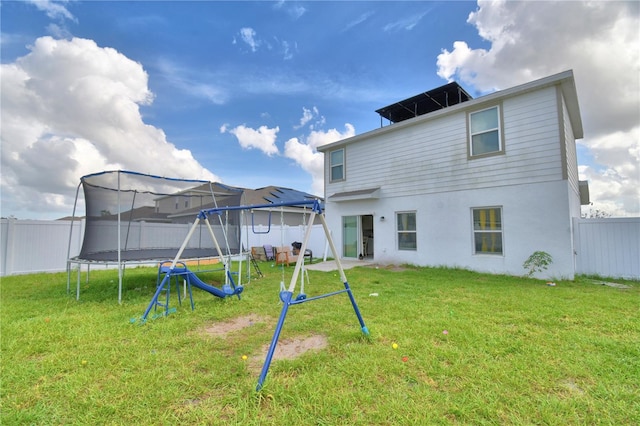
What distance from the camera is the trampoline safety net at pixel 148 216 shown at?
19.4 ft

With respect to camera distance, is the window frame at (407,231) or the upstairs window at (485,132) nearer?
the upstairs window at (485,132)

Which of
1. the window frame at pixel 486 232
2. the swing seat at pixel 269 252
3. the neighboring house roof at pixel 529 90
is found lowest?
the swing seat at pixel 269 252

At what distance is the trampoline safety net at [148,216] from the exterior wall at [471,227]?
5385 mm

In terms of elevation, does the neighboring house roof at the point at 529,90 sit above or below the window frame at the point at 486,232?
above

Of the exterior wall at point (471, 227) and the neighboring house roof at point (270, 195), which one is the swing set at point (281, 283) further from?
the neighboring house roof at point (270, 195)

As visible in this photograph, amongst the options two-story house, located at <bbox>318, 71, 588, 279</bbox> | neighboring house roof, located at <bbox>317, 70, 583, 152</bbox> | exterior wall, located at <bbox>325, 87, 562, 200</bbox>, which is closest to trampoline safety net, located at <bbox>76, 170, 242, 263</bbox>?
two-story house, located at <bbox>318, 71, 588, 279</bbox>

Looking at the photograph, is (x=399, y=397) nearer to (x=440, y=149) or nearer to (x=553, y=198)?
(x=553, y=198)

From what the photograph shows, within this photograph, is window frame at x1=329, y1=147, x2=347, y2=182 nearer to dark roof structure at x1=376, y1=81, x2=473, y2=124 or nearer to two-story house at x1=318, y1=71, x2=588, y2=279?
two-story house at x1=318, y1=71, x2=588, y2=279

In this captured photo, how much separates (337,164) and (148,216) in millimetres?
7275

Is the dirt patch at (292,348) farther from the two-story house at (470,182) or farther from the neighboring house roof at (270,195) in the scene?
the neighboring house roof at (270,195)

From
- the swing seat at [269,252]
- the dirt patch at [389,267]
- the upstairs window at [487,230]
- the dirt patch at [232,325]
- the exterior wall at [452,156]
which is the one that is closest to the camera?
the dirt patch at [232,325]

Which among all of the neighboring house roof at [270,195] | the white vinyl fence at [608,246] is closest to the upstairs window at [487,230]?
the white vinyl fence at [608,246]

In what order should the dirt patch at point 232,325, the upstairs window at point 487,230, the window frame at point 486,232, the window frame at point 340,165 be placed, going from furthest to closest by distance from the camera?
A: 1. the window frame at point 340,165
2. the upstairs window at point 487,230
3. the window frame at point 486,232
4. the dirt patch at point 232,325

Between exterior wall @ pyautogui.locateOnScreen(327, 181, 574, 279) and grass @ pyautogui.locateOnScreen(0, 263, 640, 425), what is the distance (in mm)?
2368
